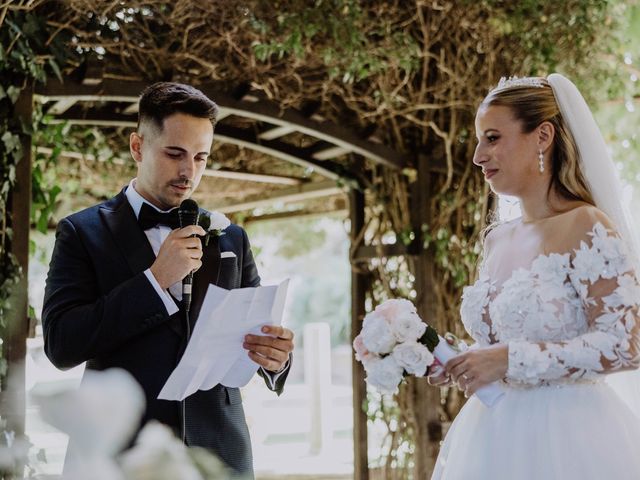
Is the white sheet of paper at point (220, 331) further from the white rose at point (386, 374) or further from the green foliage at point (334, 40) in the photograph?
the green foliage at point (334, 40)

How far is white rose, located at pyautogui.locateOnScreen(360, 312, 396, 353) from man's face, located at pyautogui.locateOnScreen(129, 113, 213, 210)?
2.01ft

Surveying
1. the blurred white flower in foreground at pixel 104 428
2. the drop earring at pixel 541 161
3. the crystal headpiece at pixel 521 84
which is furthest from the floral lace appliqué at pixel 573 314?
the blurred white flower in foreground at pixel 104 428

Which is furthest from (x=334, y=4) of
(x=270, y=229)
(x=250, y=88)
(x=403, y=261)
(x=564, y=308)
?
(x=270, y=229)

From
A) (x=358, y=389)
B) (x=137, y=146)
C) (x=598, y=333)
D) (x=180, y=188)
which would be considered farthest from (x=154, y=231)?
(x=358, y=389)

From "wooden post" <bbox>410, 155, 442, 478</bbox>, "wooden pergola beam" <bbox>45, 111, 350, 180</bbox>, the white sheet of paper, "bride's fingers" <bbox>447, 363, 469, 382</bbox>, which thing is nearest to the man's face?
the white sheet of paper

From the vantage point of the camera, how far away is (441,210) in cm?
501

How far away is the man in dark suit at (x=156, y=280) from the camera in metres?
1.91

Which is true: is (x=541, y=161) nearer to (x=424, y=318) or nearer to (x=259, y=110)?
(x=259, y=110)

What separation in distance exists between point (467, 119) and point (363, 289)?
1.25m

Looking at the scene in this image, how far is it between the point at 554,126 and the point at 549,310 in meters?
0.52

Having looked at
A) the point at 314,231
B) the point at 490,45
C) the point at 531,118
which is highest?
the point at 314,231

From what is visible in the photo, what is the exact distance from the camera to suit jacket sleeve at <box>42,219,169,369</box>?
1.90 meters

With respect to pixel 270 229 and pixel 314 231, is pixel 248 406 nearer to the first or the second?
pixel 270 229

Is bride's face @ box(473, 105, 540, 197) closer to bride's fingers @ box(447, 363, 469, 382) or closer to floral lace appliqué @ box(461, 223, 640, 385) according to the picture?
floral lace appliqué @ box(461, 223, 640, 385)
